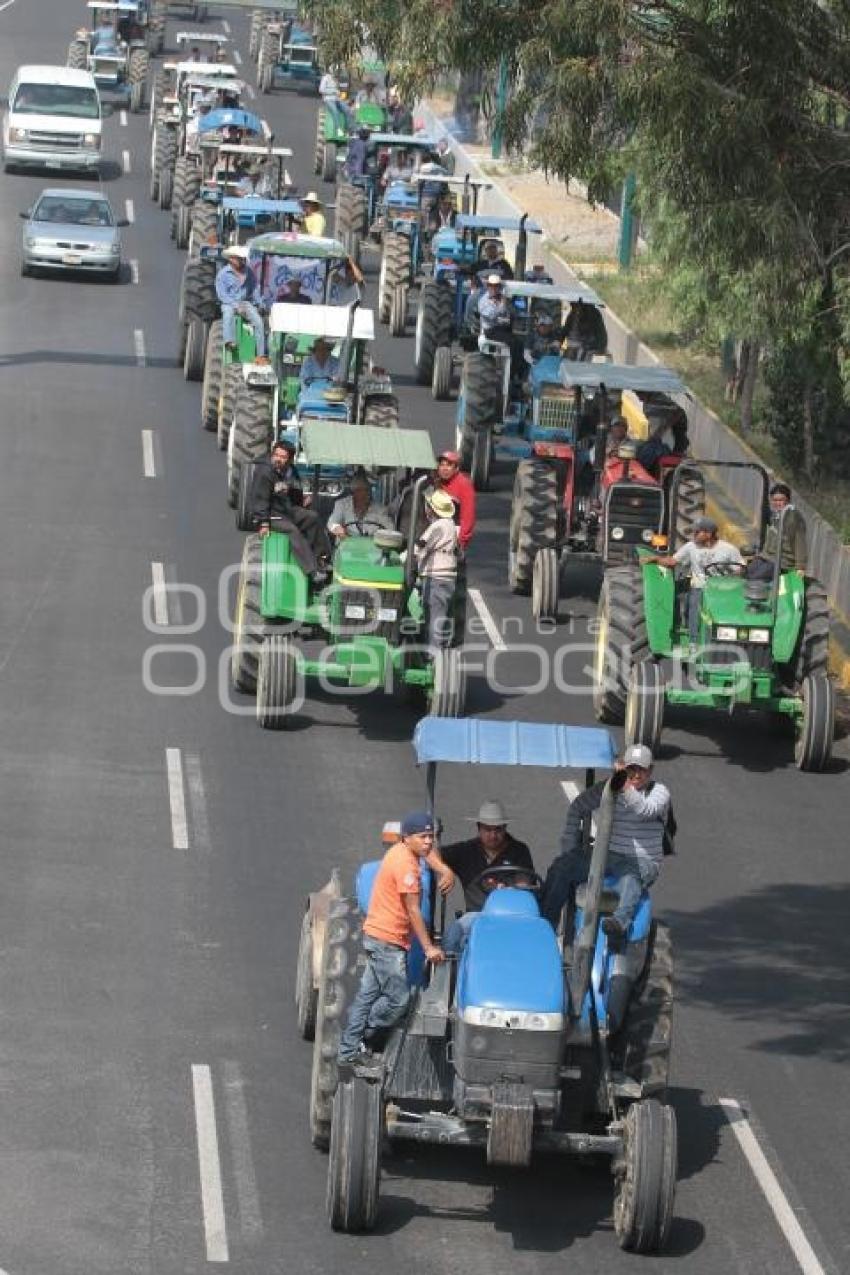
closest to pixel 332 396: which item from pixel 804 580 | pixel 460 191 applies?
pixel 804 580

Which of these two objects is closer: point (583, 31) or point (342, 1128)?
point (342, 1128)

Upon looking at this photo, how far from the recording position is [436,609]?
22219 millimetres

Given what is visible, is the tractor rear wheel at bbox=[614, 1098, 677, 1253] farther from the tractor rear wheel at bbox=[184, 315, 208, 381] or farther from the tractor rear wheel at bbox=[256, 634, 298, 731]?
the tractor rear wheel at bbox=[184, 315, 208, 381]

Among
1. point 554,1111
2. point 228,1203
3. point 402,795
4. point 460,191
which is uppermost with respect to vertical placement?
point 554,1111

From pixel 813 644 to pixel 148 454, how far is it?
12.0 meters

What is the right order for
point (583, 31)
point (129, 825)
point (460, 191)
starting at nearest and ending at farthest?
point (583, 31), point (129, 825), point (460, 191)

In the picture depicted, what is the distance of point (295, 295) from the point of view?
1224 inches

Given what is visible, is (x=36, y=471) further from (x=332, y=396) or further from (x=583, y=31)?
(x=583, y=31)

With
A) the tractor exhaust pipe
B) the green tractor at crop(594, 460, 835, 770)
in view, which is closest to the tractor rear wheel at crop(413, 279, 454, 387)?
the green tractor at crop(594, 460, 835, 770)

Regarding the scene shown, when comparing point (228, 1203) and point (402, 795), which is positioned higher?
point (228, 1203)

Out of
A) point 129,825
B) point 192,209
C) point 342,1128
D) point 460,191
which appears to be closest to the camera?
point 342,1128

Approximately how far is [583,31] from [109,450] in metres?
15.6

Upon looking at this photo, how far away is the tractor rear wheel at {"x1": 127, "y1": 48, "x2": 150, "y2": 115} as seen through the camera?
6047 cm

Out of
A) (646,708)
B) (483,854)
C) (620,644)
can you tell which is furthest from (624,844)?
(620,644)
